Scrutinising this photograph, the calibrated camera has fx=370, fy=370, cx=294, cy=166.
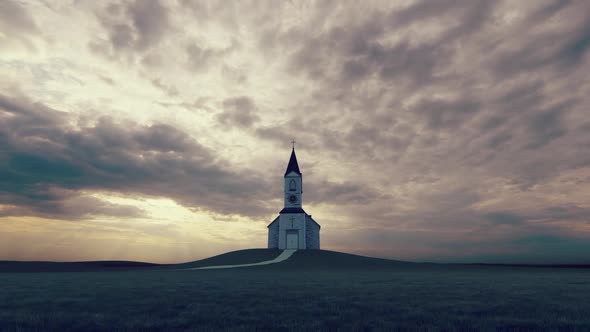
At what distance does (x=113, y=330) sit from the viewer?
9.20 meters

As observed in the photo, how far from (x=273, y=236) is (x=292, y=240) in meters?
5.93

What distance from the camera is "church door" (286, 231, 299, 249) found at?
76.6 meters

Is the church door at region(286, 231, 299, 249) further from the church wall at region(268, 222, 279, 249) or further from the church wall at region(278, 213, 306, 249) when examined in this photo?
the church wall at region(268, 222, 279, 249)

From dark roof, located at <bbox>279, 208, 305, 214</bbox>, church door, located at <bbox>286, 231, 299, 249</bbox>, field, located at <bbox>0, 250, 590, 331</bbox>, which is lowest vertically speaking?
field, located at <bbox>0, 250, 590, 331</bbox>

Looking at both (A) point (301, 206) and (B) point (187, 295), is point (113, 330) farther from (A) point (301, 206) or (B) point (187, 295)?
(A) point (301, 206)

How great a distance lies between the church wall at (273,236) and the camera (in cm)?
8075

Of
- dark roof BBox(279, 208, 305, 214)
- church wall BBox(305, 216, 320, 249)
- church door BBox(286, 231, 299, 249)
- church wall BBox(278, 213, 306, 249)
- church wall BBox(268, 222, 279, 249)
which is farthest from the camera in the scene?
church wall BBox(268, 222, 279, 249)

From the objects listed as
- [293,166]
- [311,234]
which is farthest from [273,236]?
[293,166]

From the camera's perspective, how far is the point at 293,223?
77.6m

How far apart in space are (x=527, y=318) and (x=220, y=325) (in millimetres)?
8886

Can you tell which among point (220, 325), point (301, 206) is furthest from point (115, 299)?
point (301, 206)

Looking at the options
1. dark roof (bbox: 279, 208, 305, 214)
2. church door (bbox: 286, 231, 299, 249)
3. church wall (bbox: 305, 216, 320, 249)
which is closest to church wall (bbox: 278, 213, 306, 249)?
church door (bbox: 286, 231, 299, 249)

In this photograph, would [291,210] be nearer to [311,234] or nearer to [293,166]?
[311,234]

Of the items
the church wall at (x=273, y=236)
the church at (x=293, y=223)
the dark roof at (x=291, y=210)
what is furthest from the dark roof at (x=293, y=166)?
the church wall at (x=273, y=236)
